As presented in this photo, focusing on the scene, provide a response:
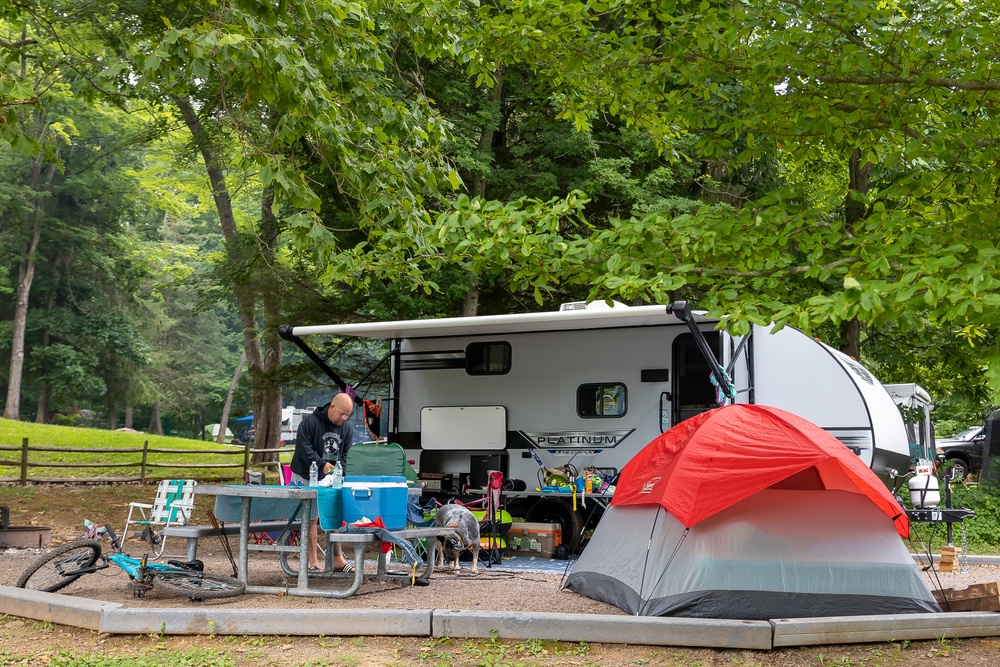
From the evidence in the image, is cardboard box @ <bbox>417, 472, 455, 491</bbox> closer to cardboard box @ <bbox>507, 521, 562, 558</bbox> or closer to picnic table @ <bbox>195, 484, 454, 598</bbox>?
cardboard box @ <bbox>507, 521, 562, 558</bbox>

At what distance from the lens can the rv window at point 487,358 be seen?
440 inches

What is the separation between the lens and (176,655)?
17.6ft

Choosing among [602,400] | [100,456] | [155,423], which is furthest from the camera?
[155,423]

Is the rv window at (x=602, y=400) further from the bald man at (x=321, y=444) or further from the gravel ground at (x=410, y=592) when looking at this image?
the bald man at (x=321, y=444)

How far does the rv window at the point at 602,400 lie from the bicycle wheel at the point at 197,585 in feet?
15.4

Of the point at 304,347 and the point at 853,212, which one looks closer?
the point at 304,347

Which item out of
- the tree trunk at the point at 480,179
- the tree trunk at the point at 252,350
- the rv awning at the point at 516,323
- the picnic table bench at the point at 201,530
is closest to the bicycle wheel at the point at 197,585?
the picnic table bench at the point at 201,530

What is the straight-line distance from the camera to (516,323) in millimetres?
10422

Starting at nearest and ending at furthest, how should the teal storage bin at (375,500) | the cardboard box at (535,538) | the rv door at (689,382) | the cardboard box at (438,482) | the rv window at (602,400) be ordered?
the teal storage bin at (375,500) < the rv door at (689,382) < the cardboard box at (535,538) < the rv window at (602,400) < the cardboard box at (438,482)

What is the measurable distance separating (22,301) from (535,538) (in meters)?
25.4

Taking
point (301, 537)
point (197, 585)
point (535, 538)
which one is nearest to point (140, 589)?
point (197, 585)

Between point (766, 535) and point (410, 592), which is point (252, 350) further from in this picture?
point (766, 535)

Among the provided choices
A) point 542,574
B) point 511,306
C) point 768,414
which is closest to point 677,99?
point 768,414

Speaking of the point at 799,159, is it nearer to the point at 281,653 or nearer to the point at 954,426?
the point at 281,653
